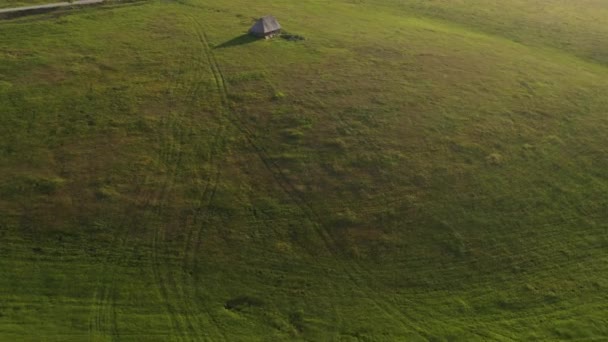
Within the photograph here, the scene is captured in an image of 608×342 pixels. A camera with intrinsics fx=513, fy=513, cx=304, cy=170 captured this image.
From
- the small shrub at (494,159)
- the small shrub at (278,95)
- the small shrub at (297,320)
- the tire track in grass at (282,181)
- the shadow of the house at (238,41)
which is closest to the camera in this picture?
the small shrub at (297,320)

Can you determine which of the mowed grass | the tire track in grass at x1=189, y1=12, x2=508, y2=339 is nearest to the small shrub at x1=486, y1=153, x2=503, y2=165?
the tire track in grass at x1=189, y1=12, x2=508, y2=339

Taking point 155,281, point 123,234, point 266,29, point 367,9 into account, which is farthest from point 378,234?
point 367,9

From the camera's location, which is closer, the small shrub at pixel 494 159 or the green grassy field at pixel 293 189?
the green grassy field at pixel 293 189

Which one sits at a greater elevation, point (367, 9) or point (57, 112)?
point (367, 9)

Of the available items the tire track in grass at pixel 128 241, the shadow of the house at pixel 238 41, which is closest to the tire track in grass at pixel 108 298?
the tire track in grass at pixel 128 241

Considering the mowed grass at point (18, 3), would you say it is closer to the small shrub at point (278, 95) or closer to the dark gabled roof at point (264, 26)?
the dark gabled roof at point (264, 26)

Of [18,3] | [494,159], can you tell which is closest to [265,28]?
[494,159]

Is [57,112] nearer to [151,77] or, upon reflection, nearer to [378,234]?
[151,77]
